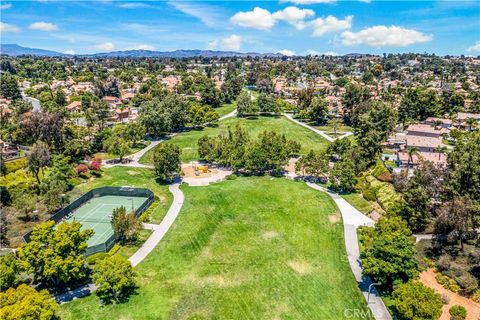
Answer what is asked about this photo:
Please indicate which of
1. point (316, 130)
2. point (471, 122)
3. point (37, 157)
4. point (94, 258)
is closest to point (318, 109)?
point (316, 130)

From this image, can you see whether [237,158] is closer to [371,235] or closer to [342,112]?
[371,235]

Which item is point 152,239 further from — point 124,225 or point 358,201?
point 358,201

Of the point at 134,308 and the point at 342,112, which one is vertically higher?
the point at 342,112

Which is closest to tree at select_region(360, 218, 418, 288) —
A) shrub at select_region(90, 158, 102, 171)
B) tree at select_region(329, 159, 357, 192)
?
tree at select_region(329, 159, 357, 192)

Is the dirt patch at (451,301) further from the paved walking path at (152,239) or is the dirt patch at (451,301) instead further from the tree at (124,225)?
the tree at (124,225)

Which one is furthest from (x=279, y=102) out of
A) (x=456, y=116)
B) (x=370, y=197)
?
(x=370, y=197)
